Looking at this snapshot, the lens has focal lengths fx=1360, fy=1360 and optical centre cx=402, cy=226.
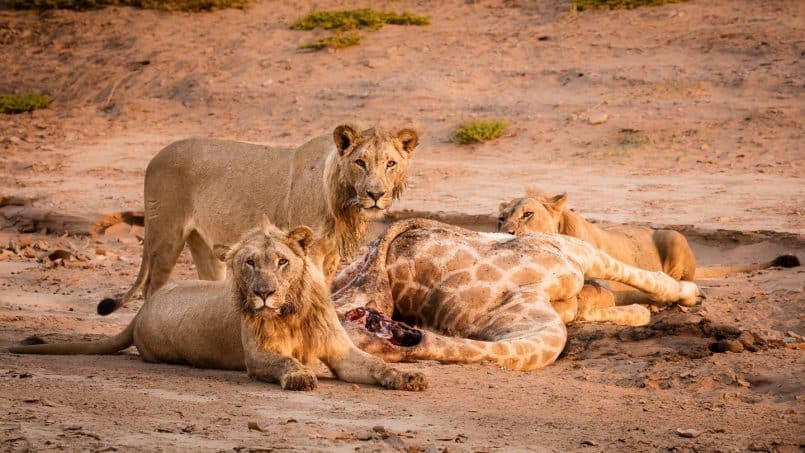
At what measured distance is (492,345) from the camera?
6906 millimetres

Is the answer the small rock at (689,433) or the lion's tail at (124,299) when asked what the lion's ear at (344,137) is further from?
the small rock at (689,433)

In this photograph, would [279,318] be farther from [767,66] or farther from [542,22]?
[542,22]

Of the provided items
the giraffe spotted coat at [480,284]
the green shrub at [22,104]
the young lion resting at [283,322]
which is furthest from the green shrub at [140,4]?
the young lion resting at [283,322]

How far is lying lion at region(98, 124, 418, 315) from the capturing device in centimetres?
728

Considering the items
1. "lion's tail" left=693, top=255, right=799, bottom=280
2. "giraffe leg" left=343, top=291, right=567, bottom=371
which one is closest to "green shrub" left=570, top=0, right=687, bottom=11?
"lion's tail" left=693, top=255, right=799, bottom=280

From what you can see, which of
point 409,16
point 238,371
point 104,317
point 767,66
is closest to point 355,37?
point 409,16

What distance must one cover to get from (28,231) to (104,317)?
143 inches

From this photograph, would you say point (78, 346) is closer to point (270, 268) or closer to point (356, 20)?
point (270, 268)

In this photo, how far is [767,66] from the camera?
1507 cm

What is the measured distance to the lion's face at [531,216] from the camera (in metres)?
9.35

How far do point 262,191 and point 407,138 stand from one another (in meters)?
1.16

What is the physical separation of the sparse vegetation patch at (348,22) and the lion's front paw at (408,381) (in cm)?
1209

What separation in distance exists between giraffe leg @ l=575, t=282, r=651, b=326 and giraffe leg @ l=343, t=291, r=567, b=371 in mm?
674

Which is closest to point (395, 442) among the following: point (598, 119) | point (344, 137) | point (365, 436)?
point (365, 436)
